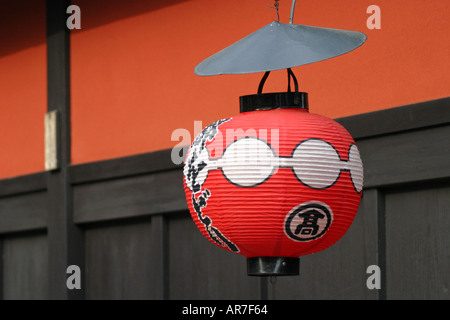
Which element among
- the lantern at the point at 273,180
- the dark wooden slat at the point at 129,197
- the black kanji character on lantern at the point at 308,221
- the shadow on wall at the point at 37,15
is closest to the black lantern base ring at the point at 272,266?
the lantern at the point at 273,180

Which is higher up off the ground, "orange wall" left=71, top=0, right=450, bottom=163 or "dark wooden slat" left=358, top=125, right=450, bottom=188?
"orange wall" left=71, top=0, right=450, bottom=163

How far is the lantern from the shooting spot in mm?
3348

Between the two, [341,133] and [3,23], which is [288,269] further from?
[3,23]

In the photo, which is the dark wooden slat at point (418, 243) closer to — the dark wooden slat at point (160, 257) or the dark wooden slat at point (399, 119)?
the dark wooden slat at point (399, 119)

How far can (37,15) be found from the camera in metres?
7.57

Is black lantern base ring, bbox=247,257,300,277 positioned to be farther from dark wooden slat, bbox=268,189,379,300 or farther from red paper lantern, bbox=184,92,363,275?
dark wooden slat, bbox=268,189,379,300

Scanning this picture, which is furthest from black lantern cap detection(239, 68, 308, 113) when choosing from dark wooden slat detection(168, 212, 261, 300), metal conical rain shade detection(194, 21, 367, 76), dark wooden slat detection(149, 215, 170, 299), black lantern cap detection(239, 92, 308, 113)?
dark wooden slat detection(149, 215, 170, 299)

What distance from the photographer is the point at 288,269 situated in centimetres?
357

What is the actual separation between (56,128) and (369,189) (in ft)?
10.0

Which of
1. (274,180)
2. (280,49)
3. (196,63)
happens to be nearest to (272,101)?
(280,49)

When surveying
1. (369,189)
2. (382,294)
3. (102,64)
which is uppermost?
(102,64)

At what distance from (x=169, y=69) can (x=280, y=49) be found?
3115 millimetres

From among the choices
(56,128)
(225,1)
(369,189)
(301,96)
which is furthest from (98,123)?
(301,96)

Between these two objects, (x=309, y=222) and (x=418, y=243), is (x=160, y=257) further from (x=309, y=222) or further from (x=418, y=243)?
(x=309, y=222)
